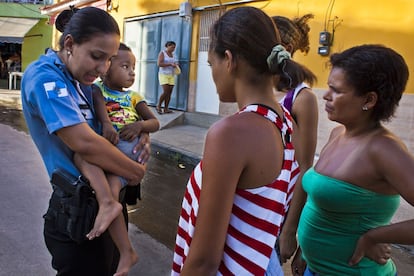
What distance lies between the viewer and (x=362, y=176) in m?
1.69

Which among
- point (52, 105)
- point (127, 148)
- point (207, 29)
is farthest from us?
point (207, 29)

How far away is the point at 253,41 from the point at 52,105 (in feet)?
2.62

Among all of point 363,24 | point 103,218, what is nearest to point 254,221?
point 103,218

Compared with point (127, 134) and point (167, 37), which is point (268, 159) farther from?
point (167, 37)

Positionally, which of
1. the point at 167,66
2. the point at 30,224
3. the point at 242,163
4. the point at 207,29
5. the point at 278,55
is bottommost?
the point at 30,224

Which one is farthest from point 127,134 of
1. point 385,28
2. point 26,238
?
point 385,28

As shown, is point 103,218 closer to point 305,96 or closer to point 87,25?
point 87,25

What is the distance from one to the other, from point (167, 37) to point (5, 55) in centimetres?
1662

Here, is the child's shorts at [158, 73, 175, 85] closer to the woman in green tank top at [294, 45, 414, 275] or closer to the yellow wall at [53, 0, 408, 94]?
the yellow wall at [53, 0, 408, 94]

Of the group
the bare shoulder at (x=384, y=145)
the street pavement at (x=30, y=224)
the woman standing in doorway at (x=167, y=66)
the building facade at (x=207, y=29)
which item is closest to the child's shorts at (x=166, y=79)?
the woman standing in doorway at (x=167, y=66)

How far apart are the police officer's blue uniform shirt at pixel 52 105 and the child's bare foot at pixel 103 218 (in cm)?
19

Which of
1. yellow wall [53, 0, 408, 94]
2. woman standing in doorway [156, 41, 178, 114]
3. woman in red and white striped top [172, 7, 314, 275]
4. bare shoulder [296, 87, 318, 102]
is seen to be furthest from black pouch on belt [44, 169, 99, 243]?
woman standing in doorway [156, 41, 178, 114]

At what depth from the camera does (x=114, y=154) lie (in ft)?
5.54

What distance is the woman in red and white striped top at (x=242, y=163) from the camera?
1.23 metres
